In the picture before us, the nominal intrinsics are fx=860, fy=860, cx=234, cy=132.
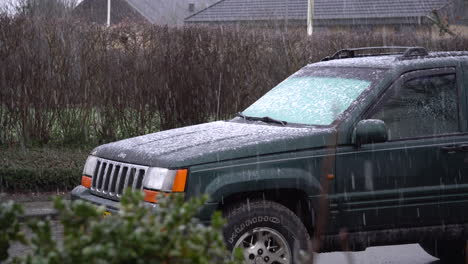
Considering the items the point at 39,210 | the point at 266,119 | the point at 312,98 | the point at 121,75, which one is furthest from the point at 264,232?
the point at 121,75

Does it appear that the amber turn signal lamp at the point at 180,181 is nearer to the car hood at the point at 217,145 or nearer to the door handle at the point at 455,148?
the car hood at the point at 217,145

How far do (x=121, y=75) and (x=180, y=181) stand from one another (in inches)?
300

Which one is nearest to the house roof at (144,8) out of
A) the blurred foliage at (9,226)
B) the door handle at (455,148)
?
the door handle at (455,148)

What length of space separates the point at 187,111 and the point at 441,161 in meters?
7.67

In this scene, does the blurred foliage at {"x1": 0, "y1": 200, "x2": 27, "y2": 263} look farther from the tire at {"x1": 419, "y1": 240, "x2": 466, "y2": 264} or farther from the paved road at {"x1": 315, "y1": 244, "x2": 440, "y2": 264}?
the tire at {"x1": 419, "y1": 240, "x2": 466, "y2": 264}

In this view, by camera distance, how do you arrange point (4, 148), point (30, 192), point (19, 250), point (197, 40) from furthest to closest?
point (197, 40) → point (4, 148) → point (30, 192) → point (19, 250)

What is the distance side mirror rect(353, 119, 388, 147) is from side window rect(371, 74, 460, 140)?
0.25 metres

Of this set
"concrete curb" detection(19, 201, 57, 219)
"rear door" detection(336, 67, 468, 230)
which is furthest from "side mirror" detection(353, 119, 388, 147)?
"concrete curb" detection(19, 201, 57, 219)

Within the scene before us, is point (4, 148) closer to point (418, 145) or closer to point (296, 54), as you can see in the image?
point (296, 54)

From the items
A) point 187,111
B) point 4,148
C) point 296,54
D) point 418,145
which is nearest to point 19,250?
point 418,145

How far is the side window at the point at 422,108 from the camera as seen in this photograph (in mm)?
6461

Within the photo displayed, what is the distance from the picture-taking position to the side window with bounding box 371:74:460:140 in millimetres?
6461

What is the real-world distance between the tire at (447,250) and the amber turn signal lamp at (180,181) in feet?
8.63

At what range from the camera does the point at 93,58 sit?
515 inches
